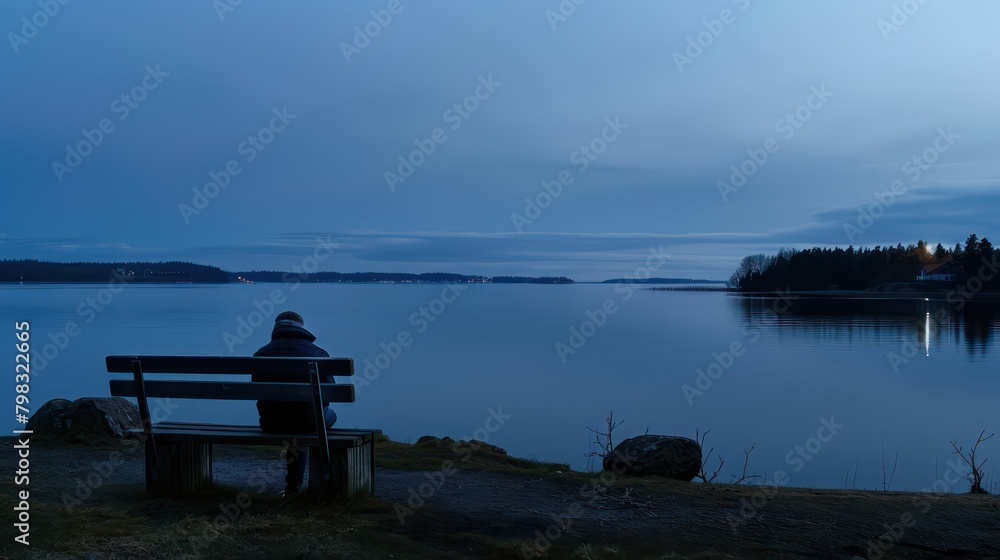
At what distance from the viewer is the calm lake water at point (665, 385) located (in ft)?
48.7

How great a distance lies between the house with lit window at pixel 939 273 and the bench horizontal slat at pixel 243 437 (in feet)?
409

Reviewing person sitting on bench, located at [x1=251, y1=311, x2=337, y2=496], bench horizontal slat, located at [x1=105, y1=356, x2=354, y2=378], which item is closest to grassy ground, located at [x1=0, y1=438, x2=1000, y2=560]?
person sitting on bench, located at [x1=251, y1=311, x2=337, y2=496]

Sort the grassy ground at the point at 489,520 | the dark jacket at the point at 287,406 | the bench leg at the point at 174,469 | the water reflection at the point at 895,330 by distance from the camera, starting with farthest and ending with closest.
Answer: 1. the water reflection at the point at 895,330
2. the bench leg at the point at 174,469
3. the dark jacket at the point at 287,406
4. the grassy ground at the point at 489,520

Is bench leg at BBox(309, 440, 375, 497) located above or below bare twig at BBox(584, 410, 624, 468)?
above

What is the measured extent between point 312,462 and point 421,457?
303 centimetres

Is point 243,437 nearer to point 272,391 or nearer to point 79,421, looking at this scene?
point 272,391

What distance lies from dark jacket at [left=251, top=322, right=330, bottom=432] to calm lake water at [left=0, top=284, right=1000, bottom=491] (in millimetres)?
8017

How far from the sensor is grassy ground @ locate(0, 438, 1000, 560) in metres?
4.82

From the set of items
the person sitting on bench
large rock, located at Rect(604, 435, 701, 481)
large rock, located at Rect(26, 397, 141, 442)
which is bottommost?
large rock, located at Rect(604, 435, 701, 481)

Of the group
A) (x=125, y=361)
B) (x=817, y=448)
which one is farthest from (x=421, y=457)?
(x=817, y=448)

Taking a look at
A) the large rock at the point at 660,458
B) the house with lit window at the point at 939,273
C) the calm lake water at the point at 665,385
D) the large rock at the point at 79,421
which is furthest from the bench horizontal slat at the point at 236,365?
the house with lit window at the point at 939,273

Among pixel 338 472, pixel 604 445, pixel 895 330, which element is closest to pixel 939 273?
pixel 895 330

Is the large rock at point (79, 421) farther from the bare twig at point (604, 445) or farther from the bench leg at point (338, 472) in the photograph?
the bare twig at point (604, 445)

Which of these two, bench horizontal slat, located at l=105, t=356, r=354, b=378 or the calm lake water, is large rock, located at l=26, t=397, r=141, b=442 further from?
the calm lake water
